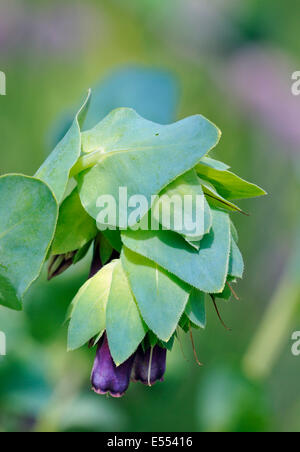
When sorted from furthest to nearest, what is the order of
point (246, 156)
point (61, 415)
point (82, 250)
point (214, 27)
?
point (214, 27) < point (246, 156) < point (61, 415) < point (82, 250)

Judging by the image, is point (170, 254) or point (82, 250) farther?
point (82, 250)

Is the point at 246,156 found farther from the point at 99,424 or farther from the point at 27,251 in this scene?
the point at 27,251

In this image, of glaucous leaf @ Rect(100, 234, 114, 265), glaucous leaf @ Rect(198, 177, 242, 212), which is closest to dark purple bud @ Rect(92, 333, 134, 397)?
glaucous leaf @ Rect(100, 234, 114, 265)

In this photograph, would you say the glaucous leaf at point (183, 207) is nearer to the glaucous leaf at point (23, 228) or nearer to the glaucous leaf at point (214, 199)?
the glaucous leaf at point (214, 199)

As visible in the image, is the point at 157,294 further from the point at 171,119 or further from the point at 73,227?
the point at 171,119

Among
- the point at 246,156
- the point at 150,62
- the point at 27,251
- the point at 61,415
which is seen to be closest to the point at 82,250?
the point at 27,251

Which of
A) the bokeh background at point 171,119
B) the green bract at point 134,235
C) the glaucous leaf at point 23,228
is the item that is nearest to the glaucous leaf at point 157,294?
the green bract at point 134,235

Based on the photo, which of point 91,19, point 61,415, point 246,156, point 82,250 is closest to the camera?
point 82,250
